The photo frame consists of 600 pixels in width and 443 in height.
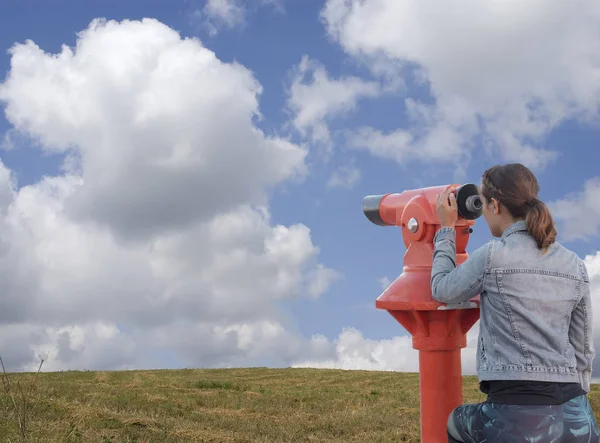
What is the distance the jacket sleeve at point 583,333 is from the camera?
2482mm

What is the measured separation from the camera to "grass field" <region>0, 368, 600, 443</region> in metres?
5.85

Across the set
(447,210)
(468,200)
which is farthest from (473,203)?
(447,210)

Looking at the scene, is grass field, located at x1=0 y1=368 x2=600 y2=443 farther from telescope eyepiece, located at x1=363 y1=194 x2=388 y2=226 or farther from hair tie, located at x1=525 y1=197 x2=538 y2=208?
hair tie, located at x1=525 y1=197 x2=538 y2=208

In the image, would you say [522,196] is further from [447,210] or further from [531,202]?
[447,210]

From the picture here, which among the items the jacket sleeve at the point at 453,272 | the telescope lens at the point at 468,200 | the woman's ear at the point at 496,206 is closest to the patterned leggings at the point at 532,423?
the jacket sleeve at the point at 453,272

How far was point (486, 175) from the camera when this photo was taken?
8.41 ft

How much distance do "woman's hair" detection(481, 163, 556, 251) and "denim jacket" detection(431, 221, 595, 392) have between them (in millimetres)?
53

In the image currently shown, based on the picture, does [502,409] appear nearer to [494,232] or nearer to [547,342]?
[547,342]

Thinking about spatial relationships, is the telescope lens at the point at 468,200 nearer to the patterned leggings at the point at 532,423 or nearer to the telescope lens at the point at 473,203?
the telescope lens at the point at 473,203

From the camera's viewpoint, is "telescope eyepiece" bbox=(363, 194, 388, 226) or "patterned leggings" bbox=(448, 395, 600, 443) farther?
"telescope eyepiece" bbox=(363, 194, 388, 226)

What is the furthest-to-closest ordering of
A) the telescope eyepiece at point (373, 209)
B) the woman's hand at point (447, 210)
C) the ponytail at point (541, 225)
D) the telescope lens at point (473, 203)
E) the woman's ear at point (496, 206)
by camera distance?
the telescope eyepiece at point (373, 209) < the telescope lens at point (473, 203) < the woman's hand at point (447, 210) < the woman's ear at point (496, 206) < the ponytail at point (541, 225)

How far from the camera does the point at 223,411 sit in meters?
7.64

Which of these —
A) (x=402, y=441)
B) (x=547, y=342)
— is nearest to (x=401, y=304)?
(x=547, y=342)

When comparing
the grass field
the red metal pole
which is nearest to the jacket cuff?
the red metal pole
